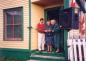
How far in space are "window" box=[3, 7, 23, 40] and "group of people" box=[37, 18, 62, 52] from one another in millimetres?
1105

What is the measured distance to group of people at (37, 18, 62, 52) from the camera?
11414mm

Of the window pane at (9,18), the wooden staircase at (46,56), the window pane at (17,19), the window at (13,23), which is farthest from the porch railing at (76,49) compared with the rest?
the window pane at (9,18)

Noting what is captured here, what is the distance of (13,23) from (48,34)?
2.16 meters

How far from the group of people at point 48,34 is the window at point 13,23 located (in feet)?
3.62

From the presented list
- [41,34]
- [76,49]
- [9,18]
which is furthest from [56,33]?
[9,18]

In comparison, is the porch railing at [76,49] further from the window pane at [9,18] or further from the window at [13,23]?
the window pane at [9,18]

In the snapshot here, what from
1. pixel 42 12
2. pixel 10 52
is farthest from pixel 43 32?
pixel 10 52

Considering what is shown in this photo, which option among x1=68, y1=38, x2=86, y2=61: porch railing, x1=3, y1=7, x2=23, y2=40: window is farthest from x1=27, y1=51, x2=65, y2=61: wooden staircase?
x1=3, y1=7, x2=23, y2=40: window

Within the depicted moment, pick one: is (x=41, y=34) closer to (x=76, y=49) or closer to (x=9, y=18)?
(x=9, y=18)

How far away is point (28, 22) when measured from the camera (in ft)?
39.3

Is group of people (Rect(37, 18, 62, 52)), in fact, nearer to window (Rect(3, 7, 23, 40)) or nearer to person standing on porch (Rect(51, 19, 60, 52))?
person standing on porch (Rect(51, 19, 60, 52))

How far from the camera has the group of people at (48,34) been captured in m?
11.4

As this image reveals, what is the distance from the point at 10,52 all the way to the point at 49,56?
8.68 ft

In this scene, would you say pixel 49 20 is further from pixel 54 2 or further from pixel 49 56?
pixel 49 56
